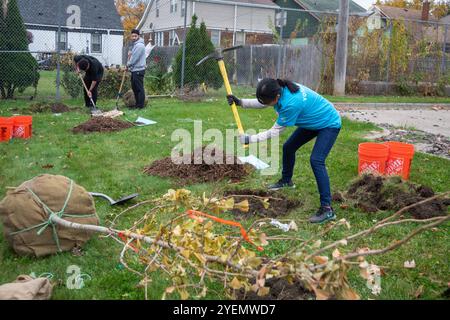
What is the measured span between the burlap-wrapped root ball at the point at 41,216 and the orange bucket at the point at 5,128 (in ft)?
15.2

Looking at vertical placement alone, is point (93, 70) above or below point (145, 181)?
above

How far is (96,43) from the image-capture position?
32.7m

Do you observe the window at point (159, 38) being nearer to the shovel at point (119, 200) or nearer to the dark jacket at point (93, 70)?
the dark jacket at point (93, 70)

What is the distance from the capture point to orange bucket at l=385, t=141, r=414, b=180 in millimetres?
5969

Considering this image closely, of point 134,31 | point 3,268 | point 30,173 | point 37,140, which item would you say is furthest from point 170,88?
point 3,268

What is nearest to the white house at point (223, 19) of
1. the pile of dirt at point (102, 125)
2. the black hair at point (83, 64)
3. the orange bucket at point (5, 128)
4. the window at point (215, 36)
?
the window at point (215, 36)

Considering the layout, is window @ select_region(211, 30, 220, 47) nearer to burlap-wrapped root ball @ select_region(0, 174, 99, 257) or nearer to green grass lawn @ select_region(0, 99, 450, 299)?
green grass lawn @ select_region(0, 99, 450, 299)

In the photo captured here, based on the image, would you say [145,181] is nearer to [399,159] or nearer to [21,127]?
[399,159]

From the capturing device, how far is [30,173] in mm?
6246

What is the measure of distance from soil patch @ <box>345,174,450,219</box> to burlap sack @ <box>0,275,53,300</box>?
3.35 m

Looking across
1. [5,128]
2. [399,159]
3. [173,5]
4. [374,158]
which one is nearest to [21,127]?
[5,128]

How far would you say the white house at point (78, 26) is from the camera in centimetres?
3067

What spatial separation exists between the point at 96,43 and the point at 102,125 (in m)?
25.1
